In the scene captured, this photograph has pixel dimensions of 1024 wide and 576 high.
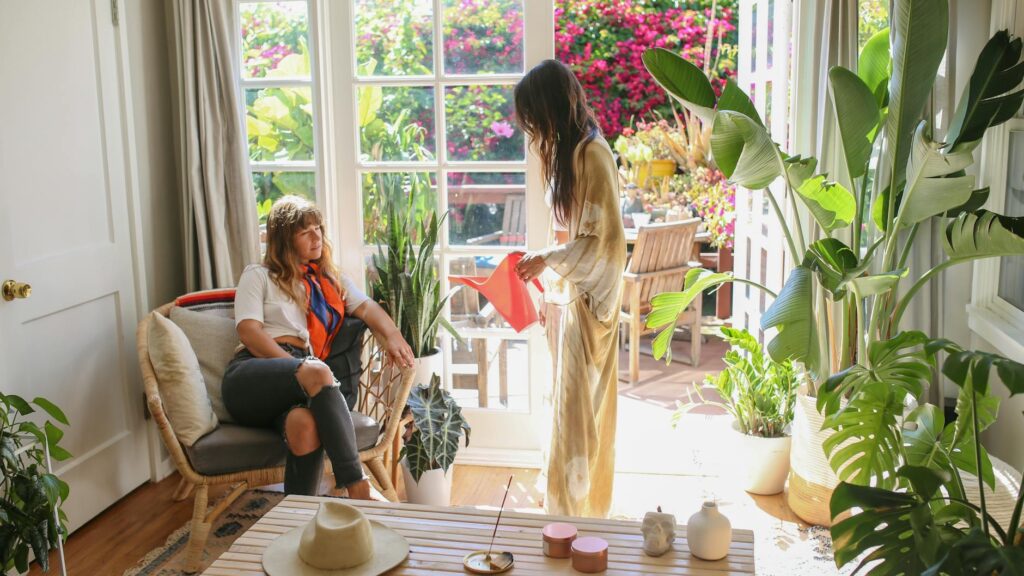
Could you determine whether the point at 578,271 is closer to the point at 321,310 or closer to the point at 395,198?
the point at 321,310

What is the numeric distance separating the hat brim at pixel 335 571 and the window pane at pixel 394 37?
2.03 m

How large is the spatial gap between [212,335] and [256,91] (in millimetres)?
1099

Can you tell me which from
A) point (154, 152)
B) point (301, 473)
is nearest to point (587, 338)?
point (301, 473)

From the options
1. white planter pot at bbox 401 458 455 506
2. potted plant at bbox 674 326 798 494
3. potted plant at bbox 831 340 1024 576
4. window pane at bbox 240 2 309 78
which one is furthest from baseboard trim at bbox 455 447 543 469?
potted plant at bbox 831 340 1024 576

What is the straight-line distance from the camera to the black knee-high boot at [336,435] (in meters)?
3.02

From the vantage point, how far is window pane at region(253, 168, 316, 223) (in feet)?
12.9

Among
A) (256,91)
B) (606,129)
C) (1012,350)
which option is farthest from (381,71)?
(606,129)

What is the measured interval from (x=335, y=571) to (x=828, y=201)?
65.9 inches

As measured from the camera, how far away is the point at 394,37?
379cm

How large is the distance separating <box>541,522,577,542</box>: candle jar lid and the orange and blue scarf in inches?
52.3

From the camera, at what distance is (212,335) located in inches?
135

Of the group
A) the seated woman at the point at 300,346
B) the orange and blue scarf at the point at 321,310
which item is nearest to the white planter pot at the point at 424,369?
the seated woman at the point at 300,346

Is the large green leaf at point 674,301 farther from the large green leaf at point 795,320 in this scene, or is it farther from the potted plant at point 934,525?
the potted plant at point 934,525

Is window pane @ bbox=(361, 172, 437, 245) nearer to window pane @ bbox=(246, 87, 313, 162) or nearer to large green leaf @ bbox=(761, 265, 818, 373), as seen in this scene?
window pane @ bbox=(246, 87, 313, 162)
